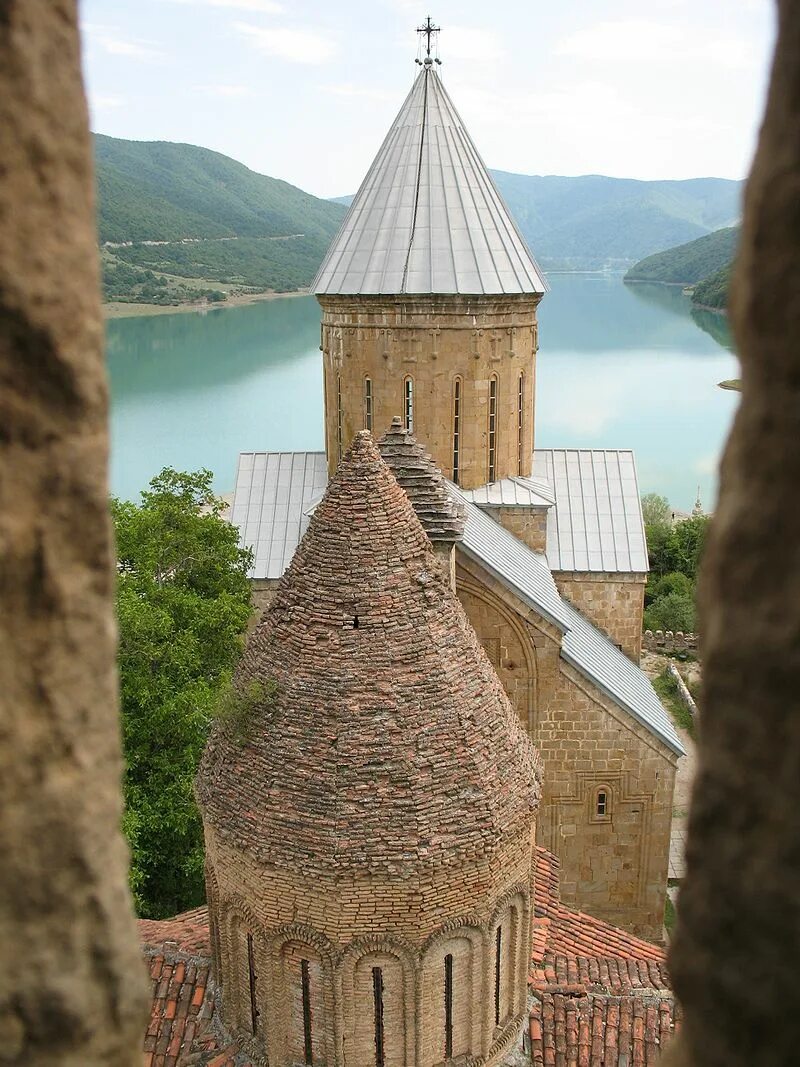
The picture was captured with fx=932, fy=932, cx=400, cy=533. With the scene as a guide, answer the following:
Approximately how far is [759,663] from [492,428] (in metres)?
9.86

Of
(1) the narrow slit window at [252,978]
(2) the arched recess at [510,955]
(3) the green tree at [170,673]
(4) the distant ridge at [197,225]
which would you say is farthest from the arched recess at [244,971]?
(4) the distant ridge at [197,225]

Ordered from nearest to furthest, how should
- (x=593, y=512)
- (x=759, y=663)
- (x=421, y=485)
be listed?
(x=759, y=663)
(x=421, y=485)
(x=593, y=512)

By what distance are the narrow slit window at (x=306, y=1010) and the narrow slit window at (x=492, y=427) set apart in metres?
6.98

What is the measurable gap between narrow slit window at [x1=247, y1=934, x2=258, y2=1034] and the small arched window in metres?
6.87

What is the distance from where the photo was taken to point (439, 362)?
10.5 m

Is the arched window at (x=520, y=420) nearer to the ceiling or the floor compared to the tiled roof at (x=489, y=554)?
nearer to the ceiling

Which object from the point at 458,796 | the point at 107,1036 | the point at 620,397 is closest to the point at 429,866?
the point at 458,796

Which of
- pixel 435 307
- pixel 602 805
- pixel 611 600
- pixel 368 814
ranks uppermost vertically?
pixel 435 307

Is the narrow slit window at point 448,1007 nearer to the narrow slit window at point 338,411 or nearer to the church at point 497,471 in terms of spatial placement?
the church at point 497,471

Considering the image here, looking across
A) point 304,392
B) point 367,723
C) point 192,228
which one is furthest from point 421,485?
point 192,228

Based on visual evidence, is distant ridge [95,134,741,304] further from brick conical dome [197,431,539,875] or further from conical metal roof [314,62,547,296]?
brick conical dome [197,431,539,875]

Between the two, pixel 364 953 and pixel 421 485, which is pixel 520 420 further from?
pixel 364 953

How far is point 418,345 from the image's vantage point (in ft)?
34.4

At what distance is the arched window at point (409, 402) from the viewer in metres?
10.6
